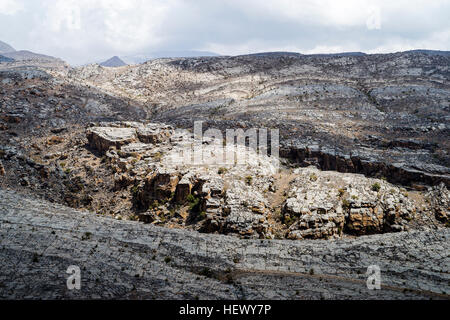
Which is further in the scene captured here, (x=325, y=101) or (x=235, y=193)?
(x=325, y=101)

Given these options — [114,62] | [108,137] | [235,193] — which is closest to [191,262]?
[235,193]

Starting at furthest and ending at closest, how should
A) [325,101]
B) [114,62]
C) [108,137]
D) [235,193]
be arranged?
[114,62]
[325,101]
[108,137]
[235,193]

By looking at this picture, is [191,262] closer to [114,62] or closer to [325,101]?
[325,101]

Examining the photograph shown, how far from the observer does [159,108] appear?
46344 millimetres

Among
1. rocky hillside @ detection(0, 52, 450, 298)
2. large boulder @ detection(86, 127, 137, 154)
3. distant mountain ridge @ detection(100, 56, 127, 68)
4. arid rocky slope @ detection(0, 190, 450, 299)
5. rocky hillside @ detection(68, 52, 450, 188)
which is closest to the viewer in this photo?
arid rocky slope @ detection(0, 190, 450, 299)

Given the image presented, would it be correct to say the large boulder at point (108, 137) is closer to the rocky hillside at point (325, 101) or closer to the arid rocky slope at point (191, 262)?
the rocky hillside at point (325, 101)

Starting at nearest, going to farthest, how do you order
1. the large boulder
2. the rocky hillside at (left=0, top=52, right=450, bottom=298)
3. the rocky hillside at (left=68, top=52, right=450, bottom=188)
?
1. the rocky hillside at (left=0, top=52, right=450, bottom=298)
2. the rocky hillside at (left=68, top=52, right=450, bottom=188)
3. the large boulder

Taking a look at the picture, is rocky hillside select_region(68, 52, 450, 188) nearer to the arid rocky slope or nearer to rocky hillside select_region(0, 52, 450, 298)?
rocky hillside select_region(0, 52, 450, 298)

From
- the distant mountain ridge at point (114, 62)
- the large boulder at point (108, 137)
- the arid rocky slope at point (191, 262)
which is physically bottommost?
the arid rocky slope at point (191, 262)

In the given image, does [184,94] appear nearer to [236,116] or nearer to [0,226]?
[236,116]

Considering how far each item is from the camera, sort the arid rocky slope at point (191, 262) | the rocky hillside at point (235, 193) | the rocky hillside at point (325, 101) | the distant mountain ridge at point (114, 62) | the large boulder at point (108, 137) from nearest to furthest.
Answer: the arid rocky slope at point (191, 262) < the rocky hillside at point (235, 193) < the rocky hillside at point (325, 101) < the large boulder at point (108, 137) < the distant mountain ridge at point (114, 62)

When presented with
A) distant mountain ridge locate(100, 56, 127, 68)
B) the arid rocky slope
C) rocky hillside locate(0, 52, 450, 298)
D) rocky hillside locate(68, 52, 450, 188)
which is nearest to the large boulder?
rocky hillside locate(0, 52, 450, 298)

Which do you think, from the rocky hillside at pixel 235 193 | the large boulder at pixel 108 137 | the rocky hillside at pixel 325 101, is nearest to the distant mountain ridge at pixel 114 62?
the rocky hillside at pixel 325 101

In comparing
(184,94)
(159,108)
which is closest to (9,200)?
(159,108)
